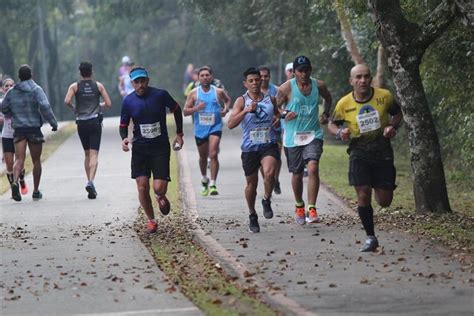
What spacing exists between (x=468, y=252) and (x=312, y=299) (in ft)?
8.47

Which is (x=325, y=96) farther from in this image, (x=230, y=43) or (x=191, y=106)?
(x=230, y=43)

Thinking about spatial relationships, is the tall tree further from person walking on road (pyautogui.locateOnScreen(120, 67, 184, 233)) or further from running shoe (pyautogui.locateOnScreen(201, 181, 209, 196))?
running shoe (pyautogui.locateOnScreen(201, 181, 209, 196))

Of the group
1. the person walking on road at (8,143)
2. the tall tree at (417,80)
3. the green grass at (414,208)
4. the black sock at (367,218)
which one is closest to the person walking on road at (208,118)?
the green grass at (414,208)

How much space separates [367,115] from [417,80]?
90.0 inches

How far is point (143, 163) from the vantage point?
1309 cm

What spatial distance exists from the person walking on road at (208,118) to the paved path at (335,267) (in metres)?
1.89

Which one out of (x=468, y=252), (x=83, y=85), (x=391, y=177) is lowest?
(x=468, y=252)

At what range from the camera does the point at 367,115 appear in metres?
11.4

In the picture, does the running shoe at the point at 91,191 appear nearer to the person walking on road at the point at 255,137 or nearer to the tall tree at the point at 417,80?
the person walking on road at the point at 255,137

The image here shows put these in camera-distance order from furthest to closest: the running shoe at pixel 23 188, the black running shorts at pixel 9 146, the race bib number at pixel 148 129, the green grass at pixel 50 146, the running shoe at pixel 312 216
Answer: the green grass at pixel 50 146 → the running shoe at pixel 23 188 → the black running shorts at pixel 9 146 → the running shoe at pixel 312 216 → the race bib number at pixel 148 129

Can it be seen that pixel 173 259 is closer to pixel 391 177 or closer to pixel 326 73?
pixel 391 177

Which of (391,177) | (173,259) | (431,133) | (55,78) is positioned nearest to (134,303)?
(173,259)

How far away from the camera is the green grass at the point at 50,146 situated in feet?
68.7

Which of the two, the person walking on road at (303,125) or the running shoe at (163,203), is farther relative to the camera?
the person walking on road at (303,125)
